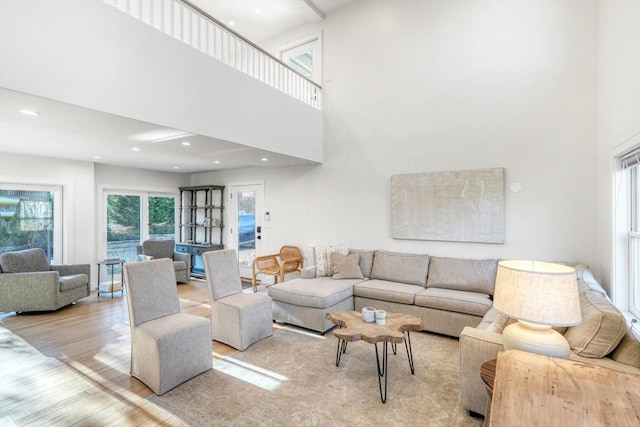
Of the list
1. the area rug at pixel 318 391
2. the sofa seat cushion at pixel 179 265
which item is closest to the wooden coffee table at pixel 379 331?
the area rug at pixel 318 391

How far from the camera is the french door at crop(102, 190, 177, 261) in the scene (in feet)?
21.0

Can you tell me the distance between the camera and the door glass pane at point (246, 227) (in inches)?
255

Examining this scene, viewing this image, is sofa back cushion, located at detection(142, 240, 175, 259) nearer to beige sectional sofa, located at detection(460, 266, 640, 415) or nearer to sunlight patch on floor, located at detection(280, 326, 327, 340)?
sunlight patch on floor, located at detection(280, 326, 327, 340)

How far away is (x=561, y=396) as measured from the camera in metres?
1.15

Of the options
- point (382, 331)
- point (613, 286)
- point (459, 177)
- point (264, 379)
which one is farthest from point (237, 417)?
point (459, 177)

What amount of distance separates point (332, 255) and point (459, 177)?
210 centimetres

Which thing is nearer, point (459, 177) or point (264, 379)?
point (264, 379)

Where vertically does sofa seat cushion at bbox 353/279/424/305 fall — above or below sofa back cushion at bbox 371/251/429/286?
below

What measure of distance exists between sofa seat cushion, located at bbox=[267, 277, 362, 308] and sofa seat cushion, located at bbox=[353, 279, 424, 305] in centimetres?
15

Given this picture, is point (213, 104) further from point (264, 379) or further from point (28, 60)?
point (264, 379)

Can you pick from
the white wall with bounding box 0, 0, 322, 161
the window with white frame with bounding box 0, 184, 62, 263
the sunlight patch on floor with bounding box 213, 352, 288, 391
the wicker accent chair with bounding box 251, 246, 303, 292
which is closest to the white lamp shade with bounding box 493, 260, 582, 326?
the sunlight patch on floor with bounding box 213, 352, 288, 391

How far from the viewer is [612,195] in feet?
9.53

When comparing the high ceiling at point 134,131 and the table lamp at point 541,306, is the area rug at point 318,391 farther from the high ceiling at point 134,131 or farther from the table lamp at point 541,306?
the high ceiling at point 134,131

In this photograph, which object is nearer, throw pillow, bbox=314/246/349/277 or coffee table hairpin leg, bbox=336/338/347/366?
coffee table hairpin leg, bbox=336/338/347/366
